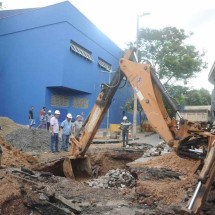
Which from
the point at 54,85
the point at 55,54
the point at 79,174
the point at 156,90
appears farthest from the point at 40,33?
the point at 156,90

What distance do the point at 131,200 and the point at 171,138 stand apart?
1484 millimetres

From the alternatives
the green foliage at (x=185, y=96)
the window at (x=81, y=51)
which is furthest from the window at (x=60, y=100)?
the green foliage at (x=185, y=96)

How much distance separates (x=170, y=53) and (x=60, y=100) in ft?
38.2

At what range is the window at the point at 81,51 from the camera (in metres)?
24.2

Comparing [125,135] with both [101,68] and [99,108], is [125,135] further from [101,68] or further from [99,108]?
[101,68]

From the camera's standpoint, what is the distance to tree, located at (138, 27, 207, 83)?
29.3 m

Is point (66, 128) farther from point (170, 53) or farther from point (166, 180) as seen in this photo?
point (170, 53)

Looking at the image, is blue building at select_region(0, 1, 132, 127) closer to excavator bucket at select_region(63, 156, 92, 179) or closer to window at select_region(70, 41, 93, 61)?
window at select_region(70, 41, 93, 61)

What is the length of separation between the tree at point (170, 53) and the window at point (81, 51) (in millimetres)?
4488

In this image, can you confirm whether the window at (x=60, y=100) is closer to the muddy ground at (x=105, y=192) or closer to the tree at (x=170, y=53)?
the tree at (x=170, y=53)

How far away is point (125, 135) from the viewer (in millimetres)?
16547

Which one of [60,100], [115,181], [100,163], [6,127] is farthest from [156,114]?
[60,100]

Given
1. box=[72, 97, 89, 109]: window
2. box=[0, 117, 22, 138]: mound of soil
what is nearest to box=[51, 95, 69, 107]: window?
box=[72, 97, 89, 109]: window

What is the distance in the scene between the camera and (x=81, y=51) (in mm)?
25641
